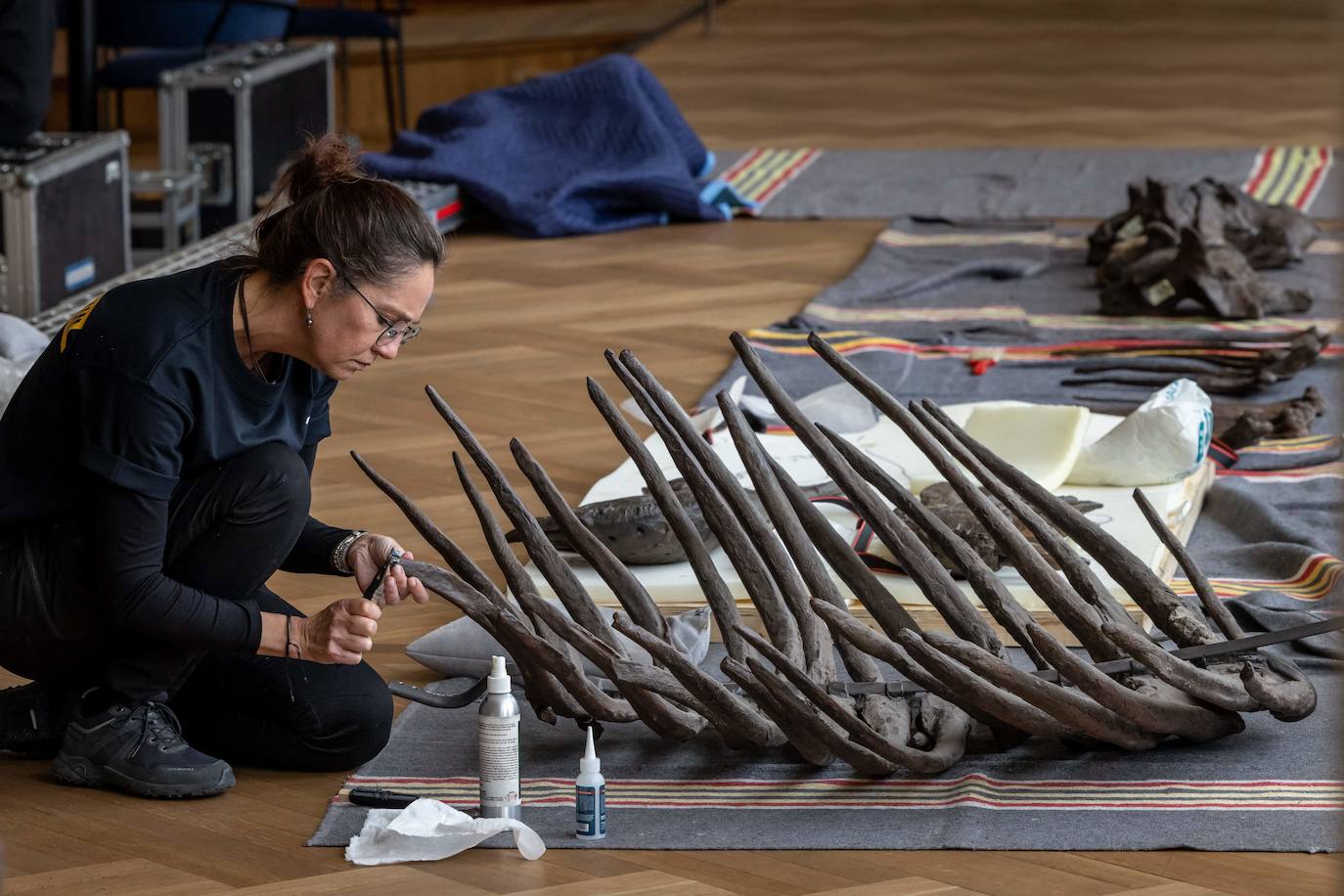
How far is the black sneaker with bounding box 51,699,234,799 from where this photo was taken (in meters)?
2.25

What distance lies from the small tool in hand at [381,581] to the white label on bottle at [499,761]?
0.65 ft

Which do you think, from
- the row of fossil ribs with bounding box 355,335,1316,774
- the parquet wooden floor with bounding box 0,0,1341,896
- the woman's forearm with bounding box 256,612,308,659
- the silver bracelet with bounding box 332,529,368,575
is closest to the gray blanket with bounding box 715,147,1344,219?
the parquet wooden floor with bounding box 0,0,1341,896

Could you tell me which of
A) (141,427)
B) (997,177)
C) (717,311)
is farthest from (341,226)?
(997,177)

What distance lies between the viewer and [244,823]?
2.19m

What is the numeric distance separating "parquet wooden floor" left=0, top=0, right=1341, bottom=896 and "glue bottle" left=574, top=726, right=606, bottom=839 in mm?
37

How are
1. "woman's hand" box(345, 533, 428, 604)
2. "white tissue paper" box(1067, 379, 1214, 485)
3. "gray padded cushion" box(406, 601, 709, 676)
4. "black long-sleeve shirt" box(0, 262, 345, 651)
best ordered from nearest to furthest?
"black long-sleeve shirt" box(0, 262, 345, 651) → "woman's hand" box(345, 533, 428, 604) → "gray padded cushion" box(406, 601, 709, 676) → "white tissue paper" box(1067, 379, 1214, 485)

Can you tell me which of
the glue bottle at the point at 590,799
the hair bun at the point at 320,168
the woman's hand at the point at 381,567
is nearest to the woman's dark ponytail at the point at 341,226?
the hair bun at the point at 320,168

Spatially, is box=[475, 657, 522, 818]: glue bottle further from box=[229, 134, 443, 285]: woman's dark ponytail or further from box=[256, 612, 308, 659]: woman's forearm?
box=[229, 134, 443, 285]: woman's dark ponytail

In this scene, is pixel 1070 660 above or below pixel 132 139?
above

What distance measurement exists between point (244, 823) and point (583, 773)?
420mm

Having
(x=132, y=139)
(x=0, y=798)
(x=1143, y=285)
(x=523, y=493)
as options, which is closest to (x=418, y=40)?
(x=132, y=139)

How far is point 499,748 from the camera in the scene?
6.84 feet

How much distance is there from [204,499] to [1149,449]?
1681mm

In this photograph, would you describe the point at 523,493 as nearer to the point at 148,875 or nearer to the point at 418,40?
the point at 148,875
